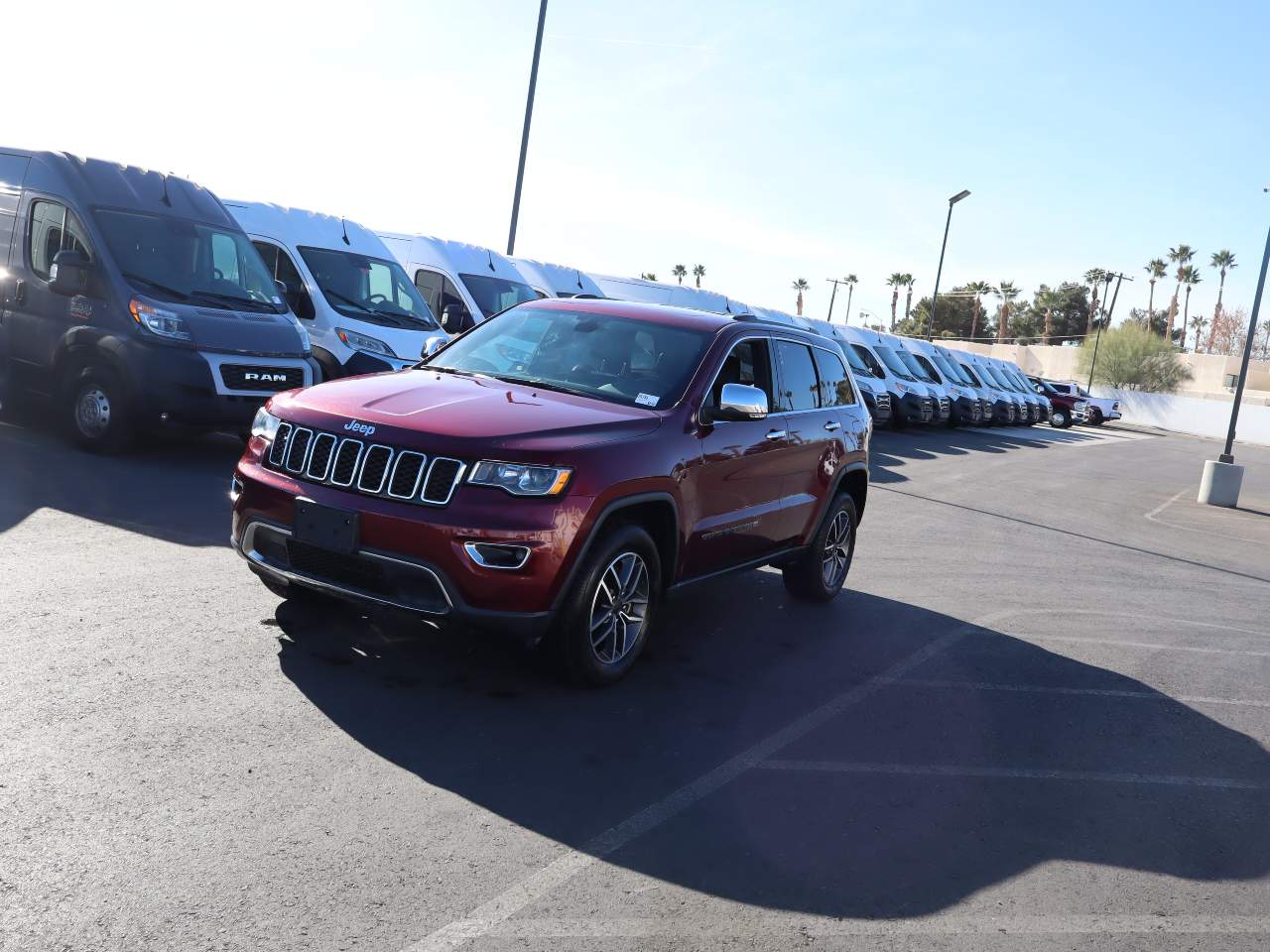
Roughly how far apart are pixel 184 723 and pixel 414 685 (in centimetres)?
107

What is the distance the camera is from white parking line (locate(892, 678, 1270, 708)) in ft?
21.5

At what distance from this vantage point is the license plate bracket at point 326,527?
16.4ft

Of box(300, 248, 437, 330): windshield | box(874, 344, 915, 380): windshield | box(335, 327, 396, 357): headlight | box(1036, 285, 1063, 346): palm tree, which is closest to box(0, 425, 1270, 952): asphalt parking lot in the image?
box(335, 327, 396, 357): headlight

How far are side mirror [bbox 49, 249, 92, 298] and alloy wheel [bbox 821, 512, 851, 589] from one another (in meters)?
6.52

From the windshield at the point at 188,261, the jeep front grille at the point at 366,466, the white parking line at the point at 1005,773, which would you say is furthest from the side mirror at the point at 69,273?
the white parking line at the point at 1005,773

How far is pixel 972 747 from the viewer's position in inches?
217

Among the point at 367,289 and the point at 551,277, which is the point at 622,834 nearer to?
the point at 367,289

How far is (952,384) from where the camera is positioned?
3444 centimetres

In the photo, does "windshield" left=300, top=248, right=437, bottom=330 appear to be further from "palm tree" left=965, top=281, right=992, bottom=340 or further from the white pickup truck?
"palm tree" left=965, top=281, right=992, bottom=340

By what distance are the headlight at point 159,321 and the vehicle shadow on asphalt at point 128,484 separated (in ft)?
3.69

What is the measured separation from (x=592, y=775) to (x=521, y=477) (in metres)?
1.27

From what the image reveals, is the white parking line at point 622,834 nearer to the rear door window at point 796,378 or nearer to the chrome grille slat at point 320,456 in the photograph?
the rear door window at point 796,378

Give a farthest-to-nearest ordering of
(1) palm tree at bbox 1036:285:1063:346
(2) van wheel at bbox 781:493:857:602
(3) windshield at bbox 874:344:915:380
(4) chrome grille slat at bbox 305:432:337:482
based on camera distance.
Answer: (1) palm tree at bbox 1036:285:1063:346
(3) windshield at bbox 874:344:915:380
(2) van wheel at bbox 781:493:857:602
(4) chrome grille slat at bbox 305:432:337:482

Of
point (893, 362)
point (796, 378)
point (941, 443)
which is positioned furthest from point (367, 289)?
point (893, 362)
